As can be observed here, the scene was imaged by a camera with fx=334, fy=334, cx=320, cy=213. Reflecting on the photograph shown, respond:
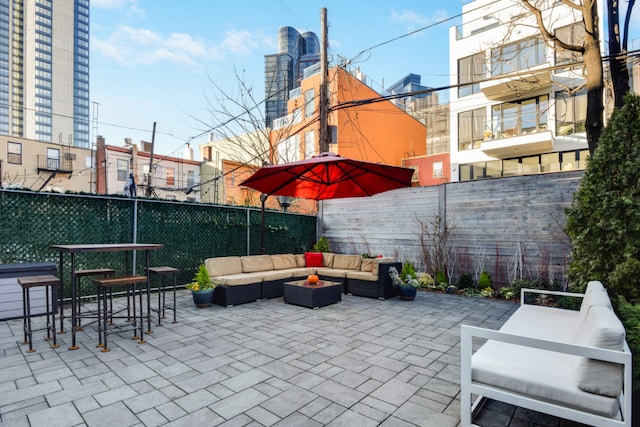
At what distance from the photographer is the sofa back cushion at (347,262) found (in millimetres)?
7145

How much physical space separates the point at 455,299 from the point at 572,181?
3.11m

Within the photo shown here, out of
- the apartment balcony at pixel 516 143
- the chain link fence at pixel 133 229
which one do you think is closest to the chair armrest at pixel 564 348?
the chain link fence at pixel 133 229

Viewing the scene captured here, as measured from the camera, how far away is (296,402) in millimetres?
2488

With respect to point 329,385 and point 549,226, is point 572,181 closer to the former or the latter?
point 549,226

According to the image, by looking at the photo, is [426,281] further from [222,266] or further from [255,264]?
[222,266]

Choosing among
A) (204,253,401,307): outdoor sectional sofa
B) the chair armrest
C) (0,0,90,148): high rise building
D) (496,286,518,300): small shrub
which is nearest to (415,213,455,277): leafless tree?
(496,286,518,300): small shrub

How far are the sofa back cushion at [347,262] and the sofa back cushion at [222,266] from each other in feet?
7.06

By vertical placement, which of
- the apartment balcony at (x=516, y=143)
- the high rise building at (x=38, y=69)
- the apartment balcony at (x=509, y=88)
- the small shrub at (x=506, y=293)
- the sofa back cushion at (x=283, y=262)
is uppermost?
the high rise building at (x=38, y=69)

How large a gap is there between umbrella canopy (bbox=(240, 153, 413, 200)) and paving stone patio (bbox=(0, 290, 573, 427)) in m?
2.45

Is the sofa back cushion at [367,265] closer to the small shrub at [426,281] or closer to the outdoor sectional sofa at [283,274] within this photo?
the outdoor sectional sofa at [283,274]

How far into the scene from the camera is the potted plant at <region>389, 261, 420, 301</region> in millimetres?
6262

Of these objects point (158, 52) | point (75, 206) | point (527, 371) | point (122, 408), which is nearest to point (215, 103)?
point (158, 52)

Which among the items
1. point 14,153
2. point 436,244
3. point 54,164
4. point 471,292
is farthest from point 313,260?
point 14,153

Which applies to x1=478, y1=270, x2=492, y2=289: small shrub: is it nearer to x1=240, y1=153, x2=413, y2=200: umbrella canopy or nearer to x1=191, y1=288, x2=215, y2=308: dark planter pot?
x1=240, y1=153, x2=413, y2=200: umbrella canopy
